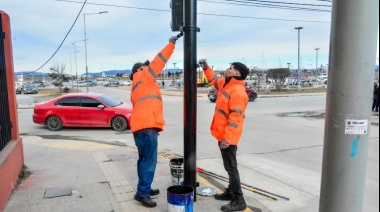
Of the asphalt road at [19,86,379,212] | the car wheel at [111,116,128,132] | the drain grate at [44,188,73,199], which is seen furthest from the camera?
the car wheel at [111,116,128,132]

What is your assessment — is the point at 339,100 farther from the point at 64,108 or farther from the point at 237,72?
the point at 64,108

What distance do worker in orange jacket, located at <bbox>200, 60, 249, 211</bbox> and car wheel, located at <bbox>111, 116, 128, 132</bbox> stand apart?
7.87 meters

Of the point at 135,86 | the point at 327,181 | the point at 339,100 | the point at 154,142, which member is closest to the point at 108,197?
the point at 154,142

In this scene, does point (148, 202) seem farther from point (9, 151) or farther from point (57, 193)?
point (9, 151)

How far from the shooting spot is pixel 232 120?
402 cm

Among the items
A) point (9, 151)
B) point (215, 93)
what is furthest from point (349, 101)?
point (215, 93)

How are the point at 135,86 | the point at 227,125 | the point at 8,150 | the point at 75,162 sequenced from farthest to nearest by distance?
the point at 75,162
the point at 8,150
the point at 135,86
the point at 227,125

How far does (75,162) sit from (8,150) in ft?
5.88

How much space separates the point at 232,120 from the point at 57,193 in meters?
2.92

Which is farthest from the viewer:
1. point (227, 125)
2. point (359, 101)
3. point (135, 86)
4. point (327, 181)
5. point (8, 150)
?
point (8, 150)

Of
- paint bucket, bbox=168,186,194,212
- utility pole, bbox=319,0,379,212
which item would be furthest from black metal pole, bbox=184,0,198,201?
utility pole, bbox=319,0,379,212

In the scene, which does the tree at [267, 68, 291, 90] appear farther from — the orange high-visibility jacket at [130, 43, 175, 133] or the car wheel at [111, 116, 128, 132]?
the orange high-visibility jacket at [130, 43, 175, 133]

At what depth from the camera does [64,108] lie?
12.0 meters

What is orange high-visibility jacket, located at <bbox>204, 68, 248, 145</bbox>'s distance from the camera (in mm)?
4020
